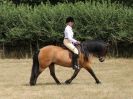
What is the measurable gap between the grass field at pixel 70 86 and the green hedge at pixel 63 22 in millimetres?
5250

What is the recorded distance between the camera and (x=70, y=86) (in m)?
17.7

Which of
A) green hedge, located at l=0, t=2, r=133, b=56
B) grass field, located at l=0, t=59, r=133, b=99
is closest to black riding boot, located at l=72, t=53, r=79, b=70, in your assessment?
grass field, located at l=0, t=59, r=133, b=99

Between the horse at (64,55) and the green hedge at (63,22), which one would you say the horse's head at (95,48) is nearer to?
the horse at (64,55)

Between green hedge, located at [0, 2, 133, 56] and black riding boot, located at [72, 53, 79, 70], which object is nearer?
black riding boot, located at [72, 53, 79, 70]

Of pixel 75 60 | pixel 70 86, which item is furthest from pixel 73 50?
pixel 70 86

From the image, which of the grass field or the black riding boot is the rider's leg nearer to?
the black riding boot

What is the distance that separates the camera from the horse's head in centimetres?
1827

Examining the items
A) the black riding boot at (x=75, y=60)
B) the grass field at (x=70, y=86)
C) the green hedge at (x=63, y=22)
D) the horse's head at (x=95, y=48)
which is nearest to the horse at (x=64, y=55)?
the horse's head at (x=95, y=48)

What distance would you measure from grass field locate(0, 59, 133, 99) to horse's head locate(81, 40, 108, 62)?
41.9 inches

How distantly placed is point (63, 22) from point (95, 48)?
48.5ft

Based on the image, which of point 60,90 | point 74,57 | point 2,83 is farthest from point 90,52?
point 2,83

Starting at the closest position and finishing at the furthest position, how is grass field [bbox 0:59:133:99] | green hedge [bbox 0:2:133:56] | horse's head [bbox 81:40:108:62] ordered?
grass field [bbox 0:59:133:99] < horse's head [bbox 81:40:108:62] < green hedge [bbox 0:2:133:56]

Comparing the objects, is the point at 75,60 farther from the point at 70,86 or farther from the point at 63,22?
the point at 63,22

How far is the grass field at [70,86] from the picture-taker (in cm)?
1528
